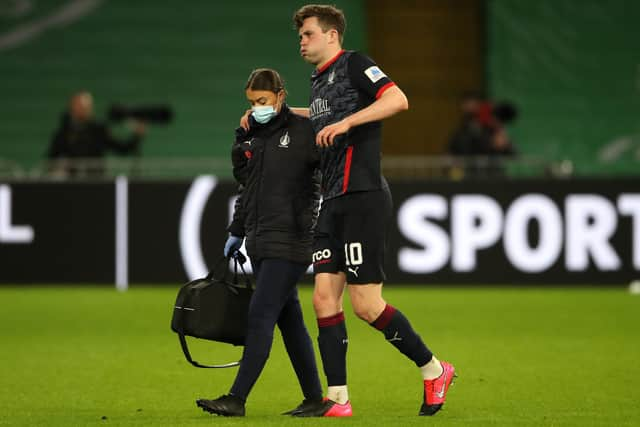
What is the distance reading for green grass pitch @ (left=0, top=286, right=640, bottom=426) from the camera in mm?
6582

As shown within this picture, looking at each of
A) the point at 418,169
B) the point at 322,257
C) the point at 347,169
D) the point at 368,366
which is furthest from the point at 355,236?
the point at 418,169

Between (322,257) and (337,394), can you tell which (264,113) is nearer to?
(322,257)

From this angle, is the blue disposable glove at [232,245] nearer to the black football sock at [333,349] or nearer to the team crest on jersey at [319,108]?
the black football sock at [333,349]

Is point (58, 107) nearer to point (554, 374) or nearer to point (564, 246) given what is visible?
point (564, 246)

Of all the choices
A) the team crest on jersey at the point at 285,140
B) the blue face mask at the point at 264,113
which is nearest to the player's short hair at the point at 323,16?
the blue face mask at the point at 264,113

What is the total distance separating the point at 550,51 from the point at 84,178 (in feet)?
26.3

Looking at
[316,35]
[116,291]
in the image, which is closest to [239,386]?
[316,35]

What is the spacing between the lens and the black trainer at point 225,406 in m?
6.23

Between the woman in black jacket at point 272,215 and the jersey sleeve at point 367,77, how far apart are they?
1.19ft

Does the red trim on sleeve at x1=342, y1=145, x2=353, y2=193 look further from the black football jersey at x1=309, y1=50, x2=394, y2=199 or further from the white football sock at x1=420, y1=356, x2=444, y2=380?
the white football sock at x1=420, y1=356, x2=444, y2=380

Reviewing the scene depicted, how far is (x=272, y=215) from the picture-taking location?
646 cm

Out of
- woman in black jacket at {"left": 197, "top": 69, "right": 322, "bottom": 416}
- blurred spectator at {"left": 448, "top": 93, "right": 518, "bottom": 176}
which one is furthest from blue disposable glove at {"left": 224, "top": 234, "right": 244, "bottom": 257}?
blurred spectator at {"left": 448, "top": 93, "right": 518, "bottom": 176}

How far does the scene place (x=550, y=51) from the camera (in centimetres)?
1986

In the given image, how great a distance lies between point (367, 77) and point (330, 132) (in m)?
0.42
